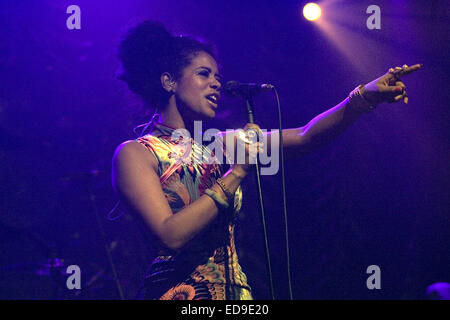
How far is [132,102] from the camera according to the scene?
2.46 metres

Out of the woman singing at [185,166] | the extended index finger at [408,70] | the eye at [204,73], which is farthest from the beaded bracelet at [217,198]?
the extended index finger at [408,70]

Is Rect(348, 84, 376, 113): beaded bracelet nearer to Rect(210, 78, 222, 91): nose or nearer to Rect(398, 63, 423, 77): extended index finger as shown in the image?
Rect(398, 63, 423, 77): extended index finger

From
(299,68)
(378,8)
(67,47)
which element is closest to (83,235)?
(67,47)

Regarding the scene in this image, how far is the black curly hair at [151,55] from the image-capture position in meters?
2.20

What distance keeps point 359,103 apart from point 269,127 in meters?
1.40

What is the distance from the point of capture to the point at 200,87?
82.1 inches

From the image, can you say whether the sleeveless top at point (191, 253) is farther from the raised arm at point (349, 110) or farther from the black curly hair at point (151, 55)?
the raised arm at point (349, 110)

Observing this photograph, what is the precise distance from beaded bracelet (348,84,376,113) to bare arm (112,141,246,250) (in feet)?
2.36

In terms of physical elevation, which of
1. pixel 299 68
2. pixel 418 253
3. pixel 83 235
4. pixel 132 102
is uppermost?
pixel 299 68
